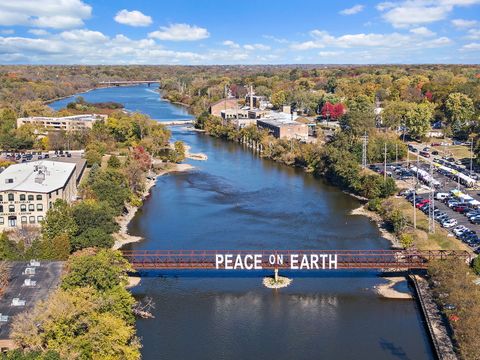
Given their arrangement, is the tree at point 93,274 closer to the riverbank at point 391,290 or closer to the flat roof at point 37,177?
the flat roof at point 37,177

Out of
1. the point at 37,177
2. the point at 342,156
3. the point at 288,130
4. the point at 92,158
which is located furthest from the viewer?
the point at 288,130

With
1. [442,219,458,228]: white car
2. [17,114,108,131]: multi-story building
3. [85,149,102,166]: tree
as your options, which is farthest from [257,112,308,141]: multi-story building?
[442,219,458,228]: white car

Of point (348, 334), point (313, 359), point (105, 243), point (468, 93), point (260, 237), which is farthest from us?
point (468, 93)

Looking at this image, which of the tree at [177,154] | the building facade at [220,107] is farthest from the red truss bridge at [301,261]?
the building facade at [220,107]

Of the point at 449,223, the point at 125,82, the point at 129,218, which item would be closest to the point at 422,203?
the point at 449,223

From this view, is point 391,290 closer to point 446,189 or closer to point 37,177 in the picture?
point 446,189

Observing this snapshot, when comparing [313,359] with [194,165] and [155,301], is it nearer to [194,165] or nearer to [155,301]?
[155,301]

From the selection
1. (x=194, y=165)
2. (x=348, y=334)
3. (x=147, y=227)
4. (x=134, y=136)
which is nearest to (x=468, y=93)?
(x=194, y=165)
